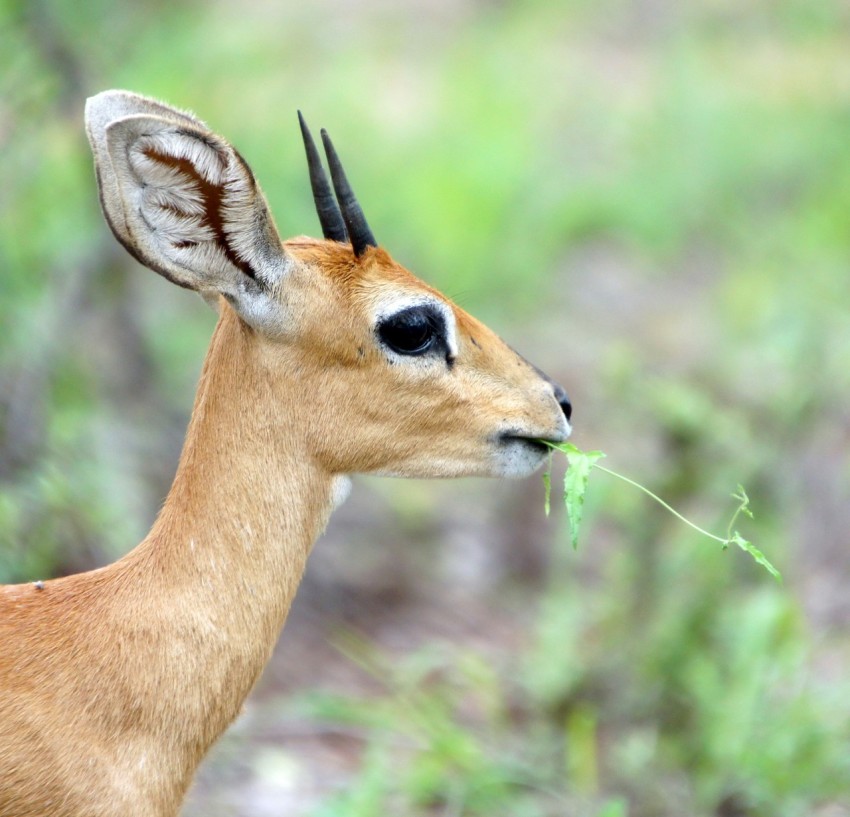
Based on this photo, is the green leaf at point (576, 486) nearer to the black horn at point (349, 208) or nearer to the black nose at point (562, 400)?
the black nose at point (562, 400)

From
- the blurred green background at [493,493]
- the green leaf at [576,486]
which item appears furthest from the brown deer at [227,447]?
the blurred green background at [493,493]

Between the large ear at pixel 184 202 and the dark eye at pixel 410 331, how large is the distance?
0.30 m

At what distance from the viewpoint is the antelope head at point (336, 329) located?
294 cm

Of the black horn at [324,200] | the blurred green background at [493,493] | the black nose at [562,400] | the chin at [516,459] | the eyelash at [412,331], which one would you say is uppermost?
the black horn at [324,200]

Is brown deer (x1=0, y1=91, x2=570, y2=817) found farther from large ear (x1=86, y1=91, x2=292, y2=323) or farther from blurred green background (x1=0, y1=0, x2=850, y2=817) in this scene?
blurred green background (x1=0, y1=0, x2=850, y2=817)

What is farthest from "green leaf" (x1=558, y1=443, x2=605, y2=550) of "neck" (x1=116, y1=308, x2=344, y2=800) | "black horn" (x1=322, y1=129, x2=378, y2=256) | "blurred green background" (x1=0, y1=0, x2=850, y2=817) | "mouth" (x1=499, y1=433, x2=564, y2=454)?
"blurred green background" (x1=0, y1=0, x2=850, y2=817)

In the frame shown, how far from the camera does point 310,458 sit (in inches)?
127

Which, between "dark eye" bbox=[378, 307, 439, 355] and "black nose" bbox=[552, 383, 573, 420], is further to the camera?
"black nose" bbox=[552, 383, 573, 420]

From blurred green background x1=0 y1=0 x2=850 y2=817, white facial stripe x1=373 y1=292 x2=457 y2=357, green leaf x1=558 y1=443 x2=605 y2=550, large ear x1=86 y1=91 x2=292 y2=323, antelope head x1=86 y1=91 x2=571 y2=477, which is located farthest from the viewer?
blurred green background x1=0 y1=0 x2=850 y2=817

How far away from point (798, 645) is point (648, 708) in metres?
0.64

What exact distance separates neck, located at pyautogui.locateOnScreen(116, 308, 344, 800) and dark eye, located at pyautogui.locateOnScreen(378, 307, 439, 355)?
312 mm

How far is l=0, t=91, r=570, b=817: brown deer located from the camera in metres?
2.89

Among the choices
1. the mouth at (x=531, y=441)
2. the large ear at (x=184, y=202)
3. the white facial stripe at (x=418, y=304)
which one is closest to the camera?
the large ear at (x=184, y=202)

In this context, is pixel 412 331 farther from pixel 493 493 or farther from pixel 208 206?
pixel 493 493
